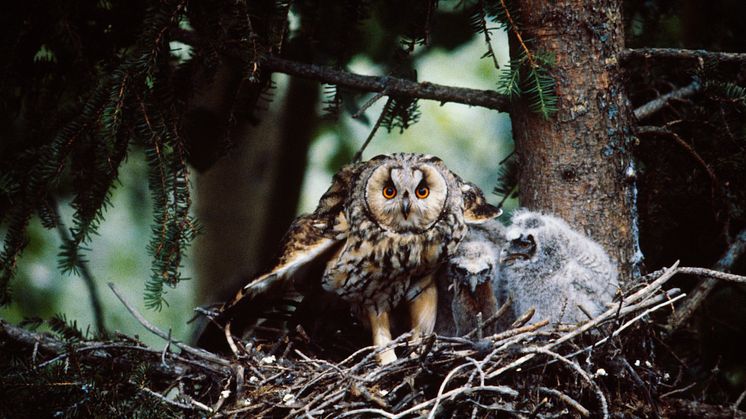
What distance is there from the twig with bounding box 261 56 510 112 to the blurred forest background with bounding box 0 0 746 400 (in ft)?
0.52

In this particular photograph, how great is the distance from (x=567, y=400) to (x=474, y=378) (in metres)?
0.28

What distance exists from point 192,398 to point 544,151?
1561 mm

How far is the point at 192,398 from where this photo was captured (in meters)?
2.81

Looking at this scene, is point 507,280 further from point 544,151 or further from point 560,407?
point 560,407

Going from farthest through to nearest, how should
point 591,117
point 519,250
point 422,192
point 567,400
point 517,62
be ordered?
point 422,192, point 519,250, point 591,117, point 517,62, point 567,400

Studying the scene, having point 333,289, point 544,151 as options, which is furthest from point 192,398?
point 544,151

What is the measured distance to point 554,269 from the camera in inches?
122

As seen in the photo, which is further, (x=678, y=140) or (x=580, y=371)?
(x=678, y=140)

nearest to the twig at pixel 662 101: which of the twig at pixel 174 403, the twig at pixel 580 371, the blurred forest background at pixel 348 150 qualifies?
the blurred forest background at pixel 348 150

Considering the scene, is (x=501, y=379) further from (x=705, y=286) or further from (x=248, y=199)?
(x=248, y=199)

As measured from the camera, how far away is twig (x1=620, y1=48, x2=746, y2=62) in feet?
9.17

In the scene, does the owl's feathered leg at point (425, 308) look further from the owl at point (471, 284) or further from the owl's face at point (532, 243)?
the owl's face at point (532, 243)

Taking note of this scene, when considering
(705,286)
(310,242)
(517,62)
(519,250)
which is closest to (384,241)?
(310,242)

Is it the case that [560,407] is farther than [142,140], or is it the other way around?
[142,140]
